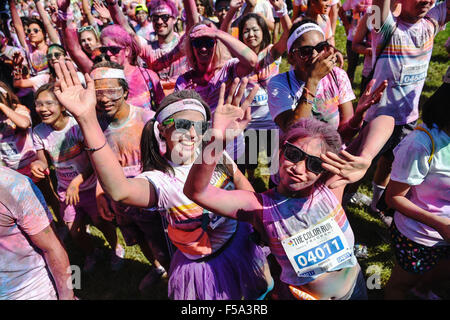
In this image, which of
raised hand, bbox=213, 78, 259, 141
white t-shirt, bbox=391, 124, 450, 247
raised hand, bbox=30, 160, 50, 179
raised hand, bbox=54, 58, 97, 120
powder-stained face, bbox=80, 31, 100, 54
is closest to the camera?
raised hand, bbox=213, 78, 259, 141

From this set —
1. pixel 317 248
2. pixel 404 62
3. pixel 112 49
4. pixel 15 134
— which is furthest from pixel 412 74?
pixel 15 134

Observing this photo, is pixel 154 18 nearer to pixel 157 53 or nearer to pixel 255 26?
pixel 157 53

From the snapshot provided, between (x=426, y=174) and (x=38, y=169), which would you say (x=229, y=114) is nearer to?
(x=426, y=174)

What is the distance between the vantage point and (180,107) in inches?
77.3

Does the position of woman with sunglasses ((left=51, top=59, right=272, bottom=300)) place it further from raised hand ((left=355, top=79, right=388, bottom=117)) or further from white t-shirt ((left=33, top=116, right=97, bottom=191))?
white t-shirt ((left=33, top=116, right=97, bottom=191))

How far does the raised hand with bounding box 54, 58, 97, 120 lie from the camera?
157cm

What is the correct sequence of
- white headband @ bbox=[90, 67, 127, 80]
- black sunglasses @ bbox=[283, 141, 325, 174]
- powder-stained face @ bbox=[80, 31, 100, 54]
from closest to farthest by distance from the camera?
black sunglasses @ bbox=[283, 141, 325, 174]
white headband @ bbox=[90, 67, 127, 80]
powder-stained face @ bbox=[80, 31, 100, 54]

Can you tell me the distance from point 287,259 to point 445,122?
4.24ft

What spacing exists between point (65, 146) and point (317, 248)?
2.51 metres

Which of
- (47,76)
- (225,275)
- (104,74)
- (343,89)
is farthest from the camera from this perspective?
(47,76)

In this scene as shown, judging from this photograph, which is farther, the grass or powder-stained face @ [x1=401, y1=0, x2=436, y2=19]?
the grass

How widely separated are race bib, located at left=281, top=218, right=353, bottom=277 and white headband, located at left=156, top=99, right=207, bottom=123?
38.8 inches

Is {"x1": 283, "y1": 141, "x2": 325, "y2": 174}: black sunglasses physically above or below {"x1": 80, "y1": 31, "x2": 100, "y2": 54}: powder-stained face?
below

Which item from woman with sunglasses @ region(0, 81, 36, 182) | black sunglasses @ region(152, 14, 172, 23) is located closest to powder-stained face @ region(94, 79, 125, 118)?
woman with sunglasses @ region(0, 81, 36, 182)
